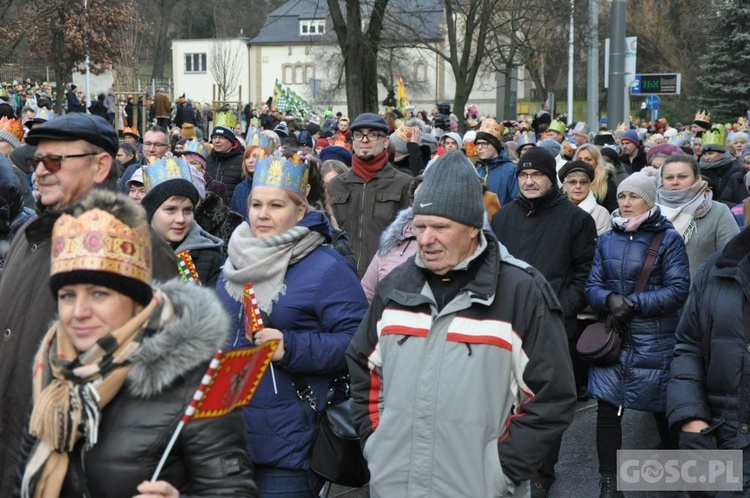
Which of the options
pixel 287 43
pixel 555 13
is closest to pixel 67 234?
pixel 555 13

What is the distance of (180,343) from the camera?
2.95 meters

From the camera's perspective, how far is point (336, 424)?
4.42m

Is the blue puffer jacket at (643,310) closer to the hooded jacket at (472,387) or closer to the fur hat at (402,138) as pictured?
the hooded jacket at (472,387)

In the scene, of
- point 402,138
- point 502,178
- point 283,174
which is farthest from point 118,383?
point 402,138

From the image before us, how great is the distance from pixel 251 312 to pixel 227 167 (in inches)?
322

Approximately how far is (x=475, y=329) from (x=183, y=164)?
278 cm

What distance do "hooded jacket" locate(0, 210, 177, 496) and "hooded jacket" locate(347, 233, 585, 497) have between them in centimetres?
94

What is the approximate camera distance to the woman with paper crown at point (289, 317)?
4.32 meters

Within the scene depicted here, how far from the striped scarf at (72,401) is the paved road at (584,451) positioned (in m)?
4.29

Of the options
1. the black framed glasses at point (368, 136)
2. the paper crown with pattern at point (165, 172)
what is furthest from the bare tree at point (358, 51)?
the paper crown with pattern at point (165, 172)

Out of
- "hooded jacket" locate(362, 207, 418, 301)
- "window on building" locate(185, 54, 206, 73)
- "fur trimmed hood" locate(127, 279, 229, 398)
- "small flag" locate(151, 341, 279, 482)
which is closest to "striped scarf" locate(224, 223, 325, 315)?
"fur trimmed hood" locate(127, 279, 229, 398)

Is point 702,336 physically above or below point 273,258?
below

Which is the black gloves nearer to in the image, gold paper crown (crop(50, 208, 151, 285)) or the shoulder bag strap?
the shoulder bag strap

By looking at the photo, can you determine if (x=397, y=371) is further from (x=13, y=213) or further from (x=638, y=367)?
(x=13, y=213)
